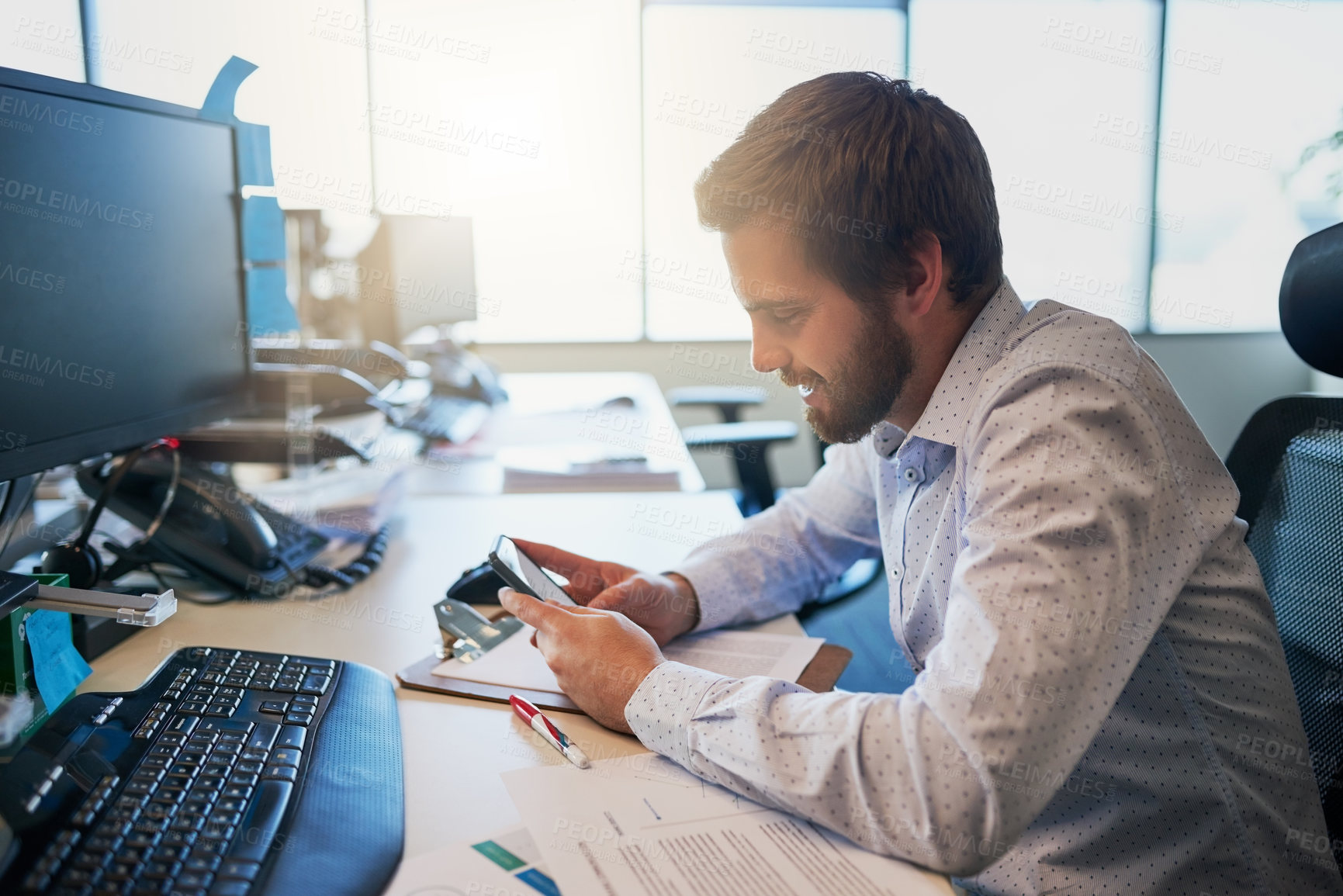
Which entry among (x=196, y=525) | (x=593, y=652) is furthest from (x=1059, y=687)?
(x=196, y=525)

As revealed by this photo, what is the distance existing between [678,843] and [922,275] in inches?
25.1

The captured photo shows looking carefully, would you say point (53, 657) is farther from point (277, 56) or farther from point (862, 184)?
point (277, 56)

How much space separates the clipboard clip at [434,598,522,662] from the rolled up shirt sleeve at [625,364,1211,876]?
245 mm

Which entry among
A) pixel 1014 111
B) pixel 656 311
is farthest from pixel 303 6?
pixel 1014 111

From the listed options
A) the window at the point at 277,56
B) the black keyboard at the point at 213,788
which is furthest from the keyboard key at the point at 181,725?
the window at the point at 277,56

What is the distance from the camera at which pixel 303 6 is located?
3.86 meters

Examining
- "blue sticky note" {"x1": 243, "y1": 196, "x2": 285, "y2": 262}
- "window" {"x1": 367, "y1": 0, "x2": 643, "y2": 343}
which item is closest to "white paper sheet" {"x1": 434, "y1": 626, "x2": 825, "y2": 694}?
"blue sticky note" {"x1": 243, "y1": 196, "x2": 285, "y2": 262}

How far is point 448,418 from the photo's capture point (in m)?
2.11

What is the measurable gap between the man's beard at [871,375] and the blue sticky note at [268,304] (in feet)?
2.78

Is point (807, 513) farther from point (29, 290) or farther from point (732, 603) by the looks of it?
point (29, 290)

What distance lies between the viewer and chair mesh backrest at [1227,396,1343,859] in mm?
877

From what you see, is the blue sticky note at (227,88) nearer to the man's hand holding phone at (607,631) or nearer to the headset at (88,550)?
the headset at (88,550)

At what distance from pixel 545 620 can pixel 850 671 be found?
31.8 inches

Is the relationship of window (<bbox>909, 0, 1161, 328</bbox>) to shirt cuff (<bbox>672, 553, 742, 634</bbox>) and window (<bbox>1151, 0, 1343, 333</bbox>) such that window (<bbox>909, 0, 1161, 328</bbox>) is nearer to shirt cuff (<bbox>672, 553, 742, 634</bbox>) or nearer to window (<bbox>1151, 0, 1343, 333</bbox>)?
window (<bbox>1151, 0, 1343, 333</bbox>)
